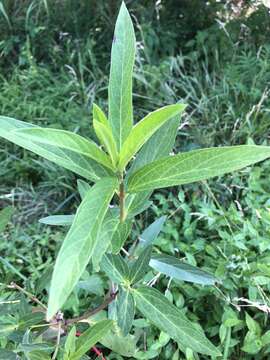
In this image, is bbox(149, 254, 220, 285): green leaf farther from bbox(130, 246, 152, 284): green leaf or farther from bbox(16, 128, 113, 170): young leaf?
bbox(16, 128, 113, 170): young leaf

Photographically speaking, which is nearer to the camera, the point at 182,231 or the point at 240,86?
the point at 182,231

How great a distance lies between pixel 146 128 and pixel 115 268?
0.29 m

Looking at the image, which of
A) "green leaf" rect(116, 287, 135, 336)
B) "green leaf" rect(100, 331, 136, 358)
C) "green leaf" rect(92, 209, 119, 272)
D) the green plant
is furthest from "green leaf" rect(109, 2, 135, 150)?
"green leaf" rect(100, 331, 136, 358)

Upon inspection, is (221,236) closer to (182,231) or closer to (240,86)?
(182,231)

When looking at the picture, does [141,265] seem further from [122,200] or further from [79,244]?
[79,244]

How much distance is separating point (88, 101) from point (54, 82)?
0.25 m

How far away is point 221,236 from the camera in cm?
146

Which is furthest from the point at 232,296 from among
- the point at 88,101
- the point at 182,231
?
the point at 88,101

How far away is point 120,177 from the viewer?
0.78m

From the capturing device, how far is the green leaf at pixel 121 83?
2.55 ft

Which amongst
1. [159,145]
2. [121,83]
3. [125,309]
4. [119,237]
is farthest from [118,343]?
[121,83]

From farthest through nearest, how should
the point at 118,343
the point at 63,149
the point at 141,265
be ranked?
the point at 118,343, the point at 141,265, the point at 63,149

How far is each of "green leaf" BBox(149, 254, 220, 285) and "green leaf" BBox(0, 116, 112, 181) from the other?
0.24 m

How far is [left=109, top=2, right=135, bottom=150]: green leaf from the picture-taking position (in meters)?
0.78
